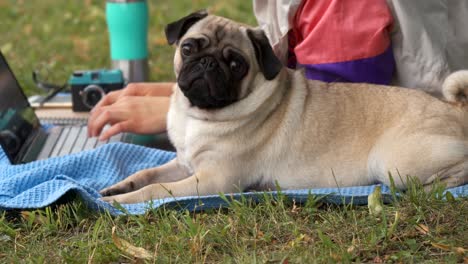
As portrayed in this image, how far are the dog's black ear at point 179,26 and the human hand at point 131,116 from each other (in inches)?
30.2

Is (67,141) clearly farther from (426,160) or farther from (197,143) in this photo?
(426,160)

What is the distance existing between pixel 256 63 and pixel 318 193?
66 cm

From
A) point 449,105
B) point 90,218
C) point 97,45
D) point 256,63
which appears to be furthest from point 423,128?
point 97,45

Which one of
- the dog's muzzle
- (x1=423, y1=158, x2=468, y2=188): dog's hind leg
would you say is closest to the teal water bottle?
the dog's muzzle

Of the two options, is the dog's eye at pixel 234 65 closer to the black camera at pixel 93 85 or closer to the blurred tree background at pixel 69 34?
the black camera at pixel 93 85

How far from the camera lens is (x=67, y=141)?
4664 millimetres

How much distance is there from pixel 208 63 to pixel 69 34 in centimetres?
460

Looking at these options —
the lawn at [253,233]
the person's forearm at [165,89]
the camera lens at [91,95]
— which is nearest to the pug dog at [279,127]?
the lawn at [253,233]

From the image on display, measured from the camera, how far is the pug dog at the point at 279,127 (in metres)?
3.64

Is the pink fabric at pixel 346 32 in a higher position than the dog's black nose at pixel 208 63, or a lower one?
lower

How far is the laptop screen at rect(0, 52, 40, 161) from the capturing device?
169 inches

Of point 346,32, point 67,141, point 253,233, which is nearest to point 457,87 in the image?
point 346,32

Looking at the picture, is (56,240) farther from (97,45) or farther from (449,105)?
(97,45)

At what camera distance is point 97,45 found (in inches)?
294
